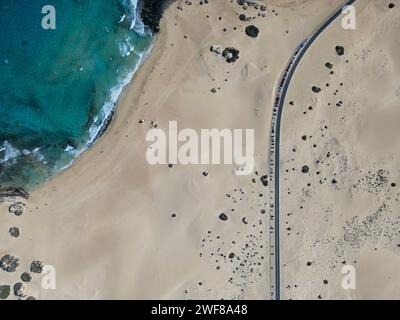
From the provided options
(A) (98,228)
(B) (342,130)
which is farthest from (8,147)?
(B) (342,130)

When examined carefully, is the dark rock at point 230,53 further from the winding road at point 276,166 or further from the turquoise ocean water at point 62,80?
the turquoise ocean water at point 62,80

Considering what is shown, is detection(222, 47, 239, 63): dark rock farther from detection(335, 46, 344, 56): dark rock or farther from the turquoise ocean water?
detection(335, 46, 344, 56): dark rock

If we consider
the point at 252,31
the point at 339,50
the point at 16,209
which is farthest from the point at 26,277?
the point at 339,50

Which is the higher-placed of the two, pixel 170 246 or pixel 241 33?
pixel 241 33

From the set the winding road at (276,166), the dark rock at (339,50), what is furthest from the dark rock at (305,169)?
the dark rock at (339,50)

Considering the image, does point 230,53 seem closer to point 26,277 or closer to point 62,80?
point 62,80

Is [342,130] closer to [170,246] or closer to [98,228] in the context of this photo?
[170,246]
